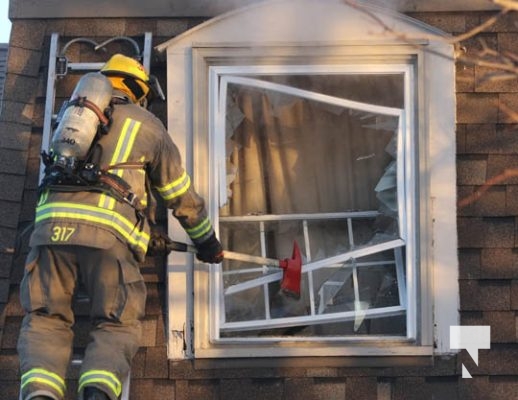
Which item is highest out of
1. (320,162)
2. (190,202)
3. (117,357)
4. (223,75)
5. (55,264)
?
(223,75)

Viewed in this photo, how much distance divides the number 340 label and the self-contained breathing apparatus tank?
0.24m

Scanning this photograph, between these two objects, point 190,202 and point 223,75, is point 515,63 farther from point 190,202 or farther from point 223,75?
point 223,75

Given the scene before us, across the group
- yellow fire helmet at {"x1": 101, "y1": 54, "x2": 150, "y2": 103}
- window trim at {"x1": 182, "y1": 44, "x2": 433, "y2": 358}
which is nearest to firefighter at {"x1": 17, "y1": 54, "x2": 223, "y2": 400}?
yellow fire helmet at {"x1": 101, "y1": 54, "x2": 150, "y2": 103}

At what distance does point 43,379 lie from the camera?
4.24 metres

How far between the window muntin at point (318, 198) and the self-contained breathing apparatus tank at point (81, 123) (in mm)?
913

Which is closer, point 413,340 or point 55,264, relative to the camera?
point 55,264

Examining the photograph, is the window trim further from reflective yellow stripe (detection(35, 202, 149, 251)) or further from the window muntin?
reflective yellow stripe (detection(35, 202, 149, 251))

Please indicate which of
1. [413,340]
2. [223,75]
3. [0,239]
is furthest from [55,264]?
[413,340]

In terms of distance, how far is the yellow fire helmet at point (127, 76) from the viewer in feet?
15.5

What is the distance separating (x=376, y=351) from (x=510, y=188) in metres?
1.00

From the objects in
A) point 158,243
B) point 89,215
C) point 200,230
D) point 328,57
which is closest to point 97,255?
point 89,215

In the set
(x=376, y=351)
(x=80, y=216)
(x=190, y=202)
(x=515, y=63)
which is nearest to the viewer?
(x=515, y=63)

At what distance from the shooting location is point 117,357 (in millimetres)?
4332

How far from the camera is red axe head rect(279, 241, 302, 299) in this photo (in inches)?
202
